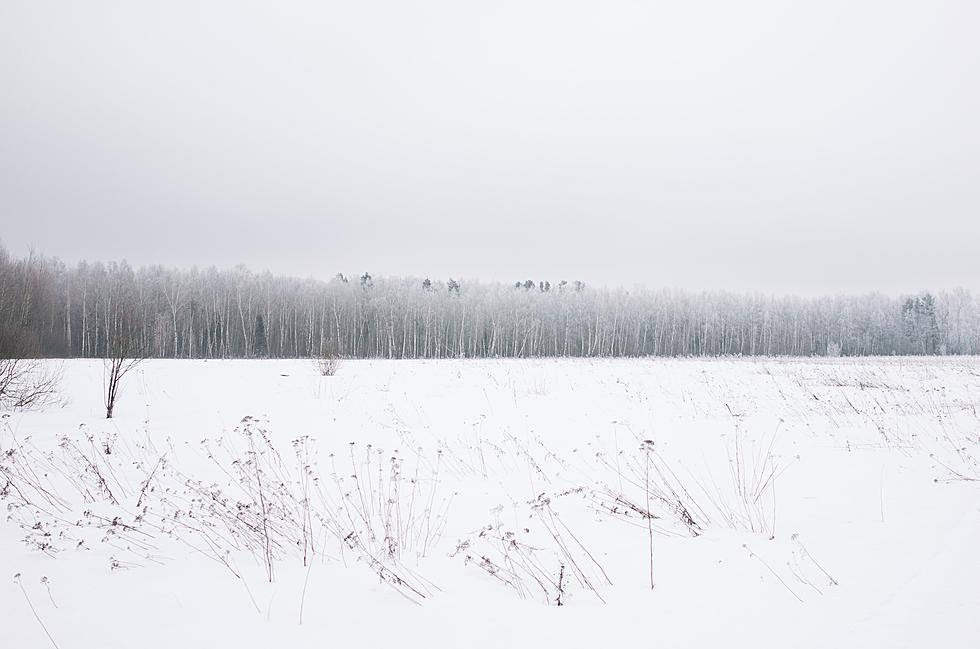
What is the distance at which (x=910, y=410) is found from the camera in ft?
32.7

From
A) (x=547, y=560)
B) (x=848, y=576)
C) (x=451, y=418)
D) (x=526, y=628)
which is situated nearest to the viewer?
(x=526, y=628)

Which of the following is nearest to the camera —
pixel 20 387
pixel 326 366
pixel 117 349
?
pixel 117 349

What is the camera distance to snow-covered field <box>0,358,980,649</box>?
9.89 feet

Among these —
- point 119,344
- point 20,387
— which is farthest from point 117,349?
point 20,387

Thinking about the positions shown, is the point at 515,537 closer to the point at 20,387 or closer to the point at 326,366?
the point at 20,387

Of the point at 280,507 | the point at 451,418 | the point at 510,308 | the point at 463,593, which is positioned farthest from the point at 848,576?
the point at 510,308

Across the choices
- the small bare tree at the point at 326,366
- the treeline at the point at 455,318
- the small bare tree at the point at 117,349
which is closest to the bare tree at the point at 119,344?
the small bare tree at the point at 117,349

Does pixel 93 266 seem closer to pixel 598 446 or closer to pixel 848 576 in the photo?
pixel 598 446

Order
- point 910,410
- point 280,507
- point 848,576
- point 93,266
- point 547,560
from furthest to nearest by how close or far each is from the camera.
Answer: point 93,266 → point 910,410 → point 280,507 → point 547,560 → point 848,576

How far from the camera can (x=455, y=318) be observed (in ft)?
191

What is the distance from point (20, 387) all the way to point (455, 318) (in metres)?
46.1

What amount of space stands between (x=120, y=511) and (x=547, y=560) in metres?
4.83

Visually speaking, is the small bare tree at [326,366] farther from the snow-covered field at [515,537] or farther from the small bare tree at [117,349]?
the snow-covered field at [515,537]

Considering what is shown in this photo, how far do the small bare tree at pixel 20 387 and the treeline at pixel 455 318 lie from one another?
3011 centimetres
